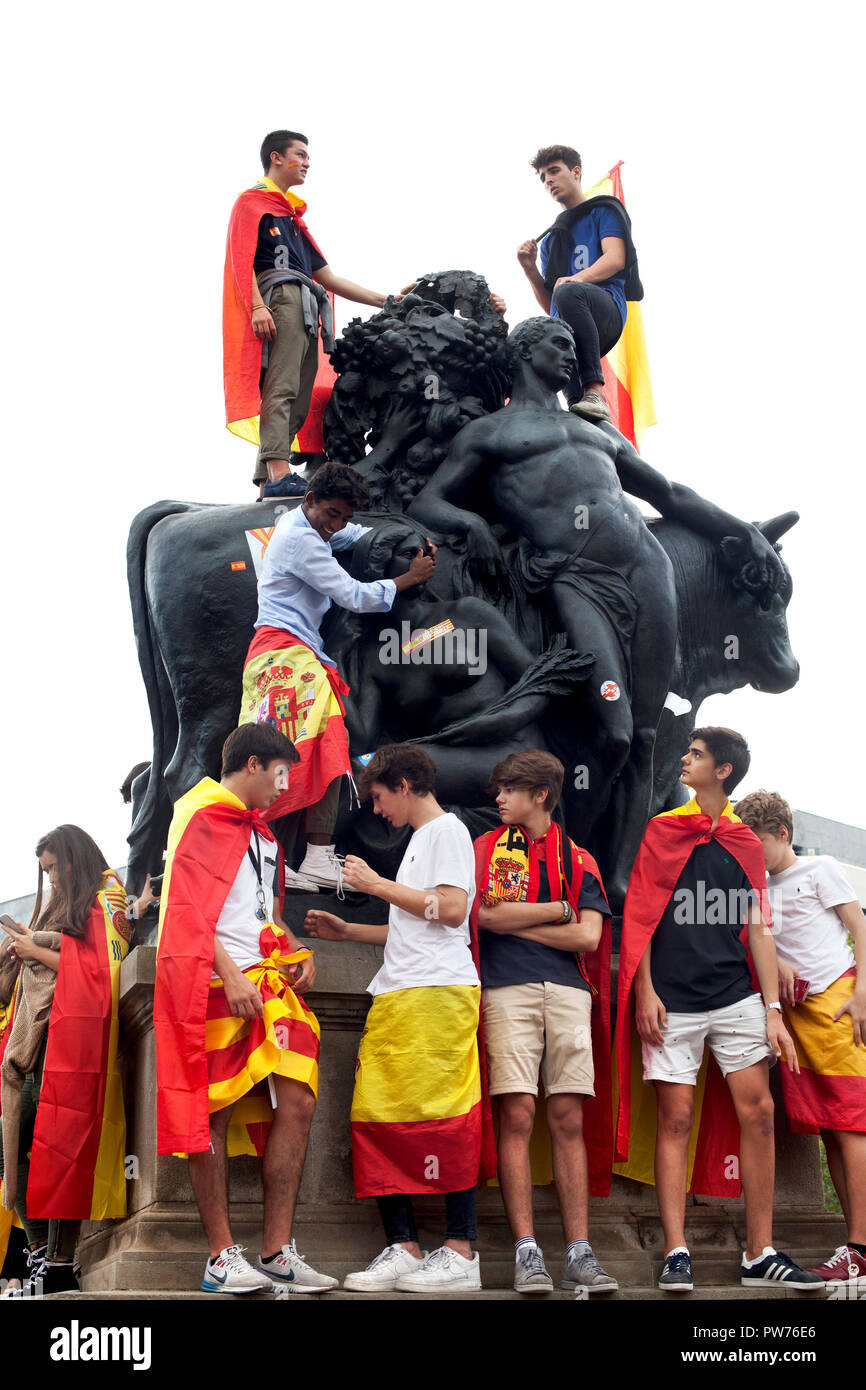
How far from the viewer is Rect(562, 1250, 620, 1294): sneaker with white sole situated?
6.15 metres

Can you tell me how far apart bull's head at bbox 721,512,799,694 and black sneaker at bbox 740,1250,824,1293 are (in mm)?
4291

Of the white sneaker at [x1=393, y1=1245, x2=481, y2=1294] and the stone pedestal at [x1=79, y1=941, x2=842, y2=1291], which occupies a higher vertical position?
the stone pedestal at [x1=79, y1=941, x2=842, y2=1291]

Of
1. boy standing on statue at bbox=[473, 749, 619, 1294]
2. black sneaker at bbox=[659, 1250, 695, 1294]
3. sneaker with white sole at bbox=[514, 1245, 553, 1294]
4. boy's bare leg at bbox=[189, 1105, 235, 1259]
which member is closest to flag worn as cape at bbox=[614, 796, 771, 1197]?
boy standing on statue at bbox=[473, 749, 619, 1294]

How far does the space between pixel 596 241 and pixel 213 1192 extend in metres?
7.16

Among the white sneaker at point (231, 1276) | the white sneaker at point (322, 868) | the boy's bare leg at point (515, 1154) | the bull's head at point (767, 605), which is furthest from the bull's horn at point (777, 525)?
the white sneaker at point (231, 1276)

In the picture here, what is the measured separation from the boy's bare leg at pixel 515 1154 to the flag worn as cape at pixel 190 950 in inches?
47.7

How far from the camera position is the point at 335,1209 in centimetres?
694

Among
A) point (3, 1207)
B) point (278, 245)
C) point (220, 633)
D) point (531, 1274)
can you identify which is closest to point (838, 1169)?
point (531, 1274)

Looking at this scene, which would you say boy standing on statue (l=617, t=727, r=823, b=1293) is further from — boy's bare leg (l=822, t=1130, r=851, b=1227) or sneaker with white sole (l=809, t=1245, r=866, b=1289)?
boy's bare leg (l=822, t=1130, r=851, b=1227)

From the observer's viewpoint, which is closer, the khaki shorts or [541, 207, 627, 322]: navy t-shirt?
the khaki shorts

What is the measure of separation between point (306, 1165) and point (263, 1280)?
46.4 inches

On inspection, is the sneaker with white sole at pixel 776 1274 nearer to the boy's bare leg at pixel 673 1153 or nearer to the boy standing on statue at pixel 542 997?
the boy's bare leg at pixel 673 1153

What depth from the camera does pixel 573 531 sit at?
9.02 m
